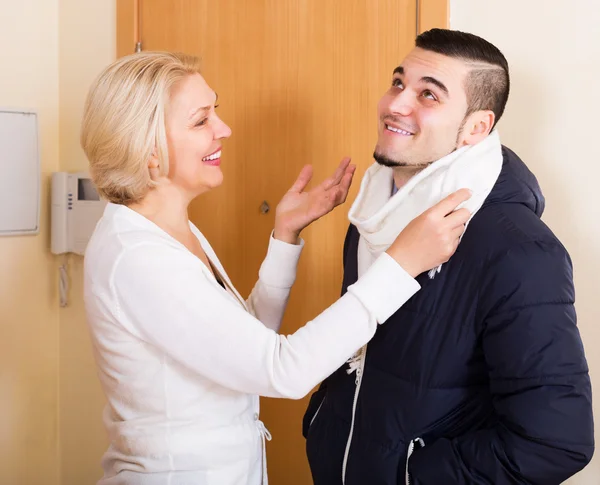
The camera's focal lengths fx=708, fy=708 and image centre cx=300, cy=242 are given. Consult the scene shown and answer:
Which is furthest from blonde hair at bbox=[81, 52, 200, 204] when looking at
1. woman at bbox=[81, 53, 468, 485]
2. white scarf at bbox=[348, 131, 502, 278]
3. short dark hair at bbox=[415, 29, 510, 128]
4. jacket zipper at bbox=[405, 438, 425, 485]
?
Answer: jacket zipper at bbox=[405, 438, 425, 485]

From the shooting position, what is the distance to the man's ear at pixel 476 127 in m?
1.36

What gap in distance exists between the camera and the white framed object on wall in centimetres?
256

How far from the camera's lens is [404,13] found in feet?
5.66

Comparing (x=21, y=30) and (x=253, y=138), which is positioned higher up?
(x=21, y=30)

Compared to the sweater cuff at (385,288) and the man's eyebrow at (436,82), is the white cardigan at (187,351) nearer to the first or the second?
the sweater cuff at (385,288)

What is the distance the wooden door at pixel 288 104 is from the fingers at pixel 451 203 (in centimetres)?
60

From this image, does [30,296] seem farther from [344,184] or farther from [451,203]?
[451,203]

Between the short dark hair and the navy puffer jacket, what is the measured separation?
0.12 meters

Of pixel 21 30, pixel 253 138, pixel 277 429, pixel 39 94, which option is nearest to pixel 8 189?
pixel 39 94

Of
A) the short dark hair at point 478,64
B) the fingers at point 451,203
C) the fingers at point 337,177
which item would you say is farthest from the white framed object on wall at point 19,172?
the fingers at point 451,203

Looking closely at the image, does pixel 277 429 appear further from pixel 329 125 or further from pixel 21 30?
pixel 21 30

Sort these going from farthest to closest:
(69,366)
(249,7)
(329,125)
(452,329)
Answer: (69,366) < (249,7) < (329,125) < (452,329)

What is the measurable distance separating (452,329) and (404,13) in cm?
85

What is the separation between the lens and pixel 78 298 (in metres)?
2.73
